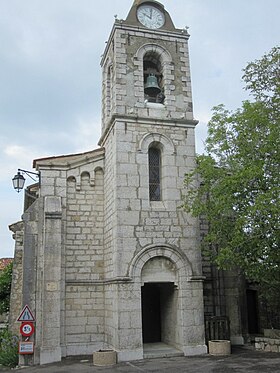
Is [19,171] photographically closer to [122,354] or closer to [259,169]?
[122,354]

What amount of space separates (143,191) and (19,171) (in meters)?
4.27

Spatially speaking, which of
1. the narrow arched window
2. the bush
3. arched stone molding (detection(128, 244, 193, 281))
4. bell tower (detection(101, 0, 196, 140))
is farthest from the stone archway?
bell tower (detection(101, 0, 196, 140))

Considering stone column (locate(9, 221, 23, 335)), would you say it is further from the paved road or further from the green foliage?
the green foliage

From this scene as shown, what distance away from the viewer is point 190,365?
36.1 feet

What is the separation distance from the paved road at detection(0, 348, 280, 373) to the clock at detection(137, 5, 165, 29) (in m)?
11.5

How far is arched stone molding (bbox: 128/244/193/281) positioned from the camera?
41.9 feet

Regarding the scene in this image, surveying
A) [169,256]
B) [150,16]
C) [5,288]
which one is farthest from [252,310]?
[5,288]

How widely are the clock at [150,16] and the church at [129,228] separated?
0.04m

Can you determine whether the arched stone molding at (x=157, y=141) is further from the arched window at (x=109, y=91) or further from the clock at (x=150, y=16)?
the clock at (x=150, y=16)

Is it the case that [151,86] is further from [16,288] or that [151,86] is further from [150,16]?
[16,288]

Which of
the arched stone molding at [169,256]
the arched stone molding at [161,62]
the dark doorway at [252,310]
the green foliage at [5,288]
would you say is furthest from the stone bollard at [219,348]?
the green foliage at [5,288]

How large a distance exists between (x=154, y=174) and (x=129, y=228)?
2245 millimetres

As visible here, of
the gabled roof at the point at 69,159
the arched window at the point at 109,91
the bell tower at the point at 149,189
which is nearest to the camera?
the bell tower at the point at 149,189

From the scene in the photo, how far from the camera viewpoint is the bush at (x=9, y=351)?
13156 millimetres
